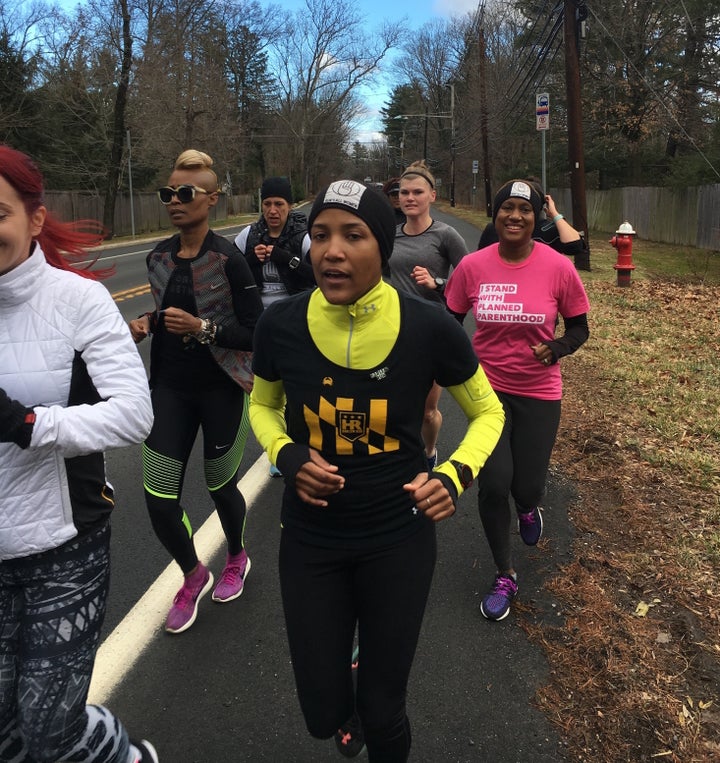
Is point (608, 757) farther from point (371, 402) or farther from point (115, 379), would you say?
point (115, 379)

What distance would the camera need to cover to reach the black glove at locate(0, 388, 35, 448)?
161 centimetres

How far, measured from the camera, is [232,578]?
137 inches

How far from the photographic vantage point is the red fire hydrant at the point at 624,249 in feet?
42.0

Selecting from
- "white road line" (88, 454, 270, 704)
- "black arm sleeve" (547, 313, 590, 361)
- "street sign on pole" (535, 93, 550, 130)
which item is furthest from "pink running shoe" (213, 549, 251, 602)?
"street sign on pole" (535, 93, 550, 130)

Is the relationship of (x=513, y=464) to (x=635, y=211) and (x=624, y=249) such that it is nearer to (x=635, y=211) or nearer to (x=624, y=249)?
(x=624, y=249)

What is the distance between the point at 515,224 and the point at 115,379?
2238 millimetres

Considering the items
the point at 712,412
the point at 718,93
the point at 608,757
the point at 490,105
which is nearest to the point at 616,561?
the point at 608,757

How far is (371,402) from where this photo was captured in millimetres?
1994

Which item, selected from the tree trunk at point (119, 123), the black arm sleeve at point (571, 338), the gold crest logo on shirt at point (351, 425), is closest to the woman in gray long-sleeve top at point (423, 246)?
→ the black arm sleeve at point (571, 338)

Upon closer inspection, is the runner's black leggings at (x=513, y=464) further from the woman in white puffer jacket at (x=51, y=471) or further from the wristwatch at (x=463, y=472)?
the woman in white puffer jacket at (x=51, y=471)

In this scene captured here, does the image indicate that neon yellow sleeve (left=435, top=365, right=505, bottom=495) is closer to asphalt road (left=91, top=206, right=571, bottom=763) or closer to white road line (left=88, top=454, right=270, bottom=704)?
asphalt road (left=91, top=206, right=571, bottom=763)

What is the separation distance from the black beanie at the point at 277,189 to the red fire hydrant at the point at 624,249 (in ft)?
32.0

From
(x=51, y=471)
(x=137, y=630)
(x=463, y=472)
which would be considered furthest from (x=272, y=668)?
(x=51, y=471)

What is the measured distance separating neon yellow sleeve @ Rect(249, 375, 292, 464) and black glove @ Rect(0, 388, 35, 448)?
29.4 inches
